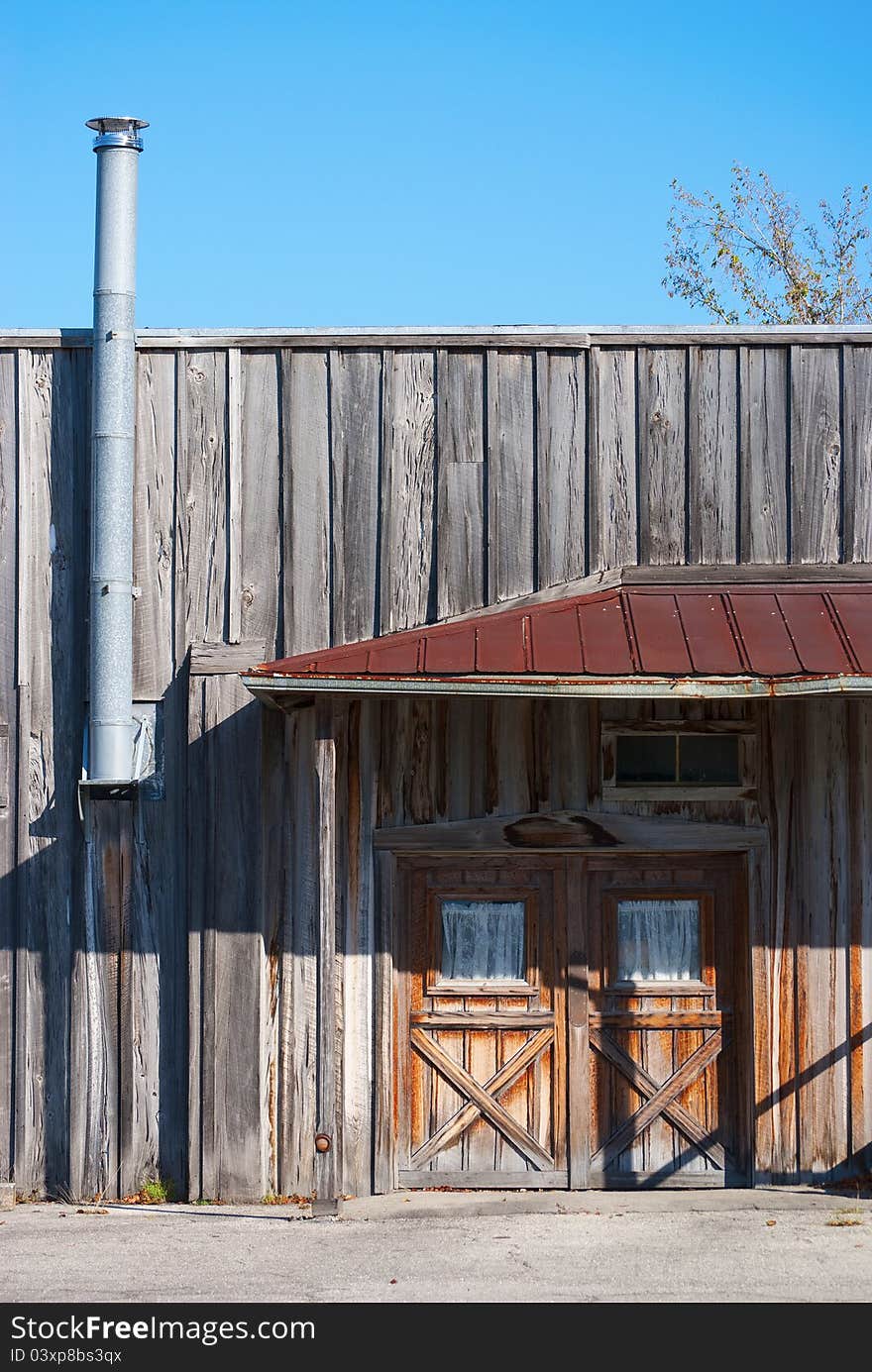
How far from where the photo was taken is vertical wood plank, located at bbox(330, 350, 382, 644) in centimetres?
891

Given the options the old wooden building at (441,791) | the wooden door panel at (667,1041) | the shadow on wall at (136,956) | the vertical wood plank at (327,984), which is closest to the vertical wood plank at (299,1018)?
the old wooden building at (441,791)

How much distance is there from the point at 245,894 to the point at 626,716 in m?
2.61

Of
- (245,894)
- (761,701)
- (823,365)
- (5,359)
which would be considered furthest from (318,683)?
(823,365)

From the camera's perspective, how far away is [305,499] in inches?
353

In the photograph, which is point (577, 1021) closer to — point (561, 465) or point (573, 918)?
point (573, 918)

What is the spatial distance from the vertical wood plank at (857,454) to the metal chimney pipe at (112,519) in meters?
4.59

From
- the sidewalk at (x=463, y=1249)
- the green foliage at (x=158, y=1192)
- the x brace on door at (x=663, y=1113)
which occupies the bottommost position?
the green foliage at (x=158, y=1192)

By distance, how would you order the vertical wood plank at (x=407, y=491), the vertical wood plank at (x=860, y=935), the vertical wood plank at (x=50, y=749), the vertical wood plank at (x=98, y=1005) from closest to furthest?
the vertical wood plank at (x=860, y=935) < the vertical wood plank at (x=98, y=1005) < the vertical wood plank at (x=50, y=749) < the vertical wood plank at (x=407, y=491)

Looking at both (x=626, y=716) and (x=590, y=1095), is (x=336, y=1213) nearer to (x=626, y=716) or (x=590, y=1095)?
(x=590, y=1095)

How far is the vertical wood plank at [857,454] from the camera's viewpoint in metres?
8.93

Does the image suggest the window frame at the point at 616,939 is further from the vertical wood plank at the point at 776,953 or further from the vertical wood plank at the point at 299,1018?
the vertical wood plank at the point at 299,1018

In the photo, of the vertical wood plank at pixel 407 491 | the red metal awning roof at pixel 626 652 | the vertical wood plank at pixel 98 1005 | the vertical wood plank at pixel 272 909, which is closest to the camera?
Answer: the red metal awning roof at pixel 626 652
